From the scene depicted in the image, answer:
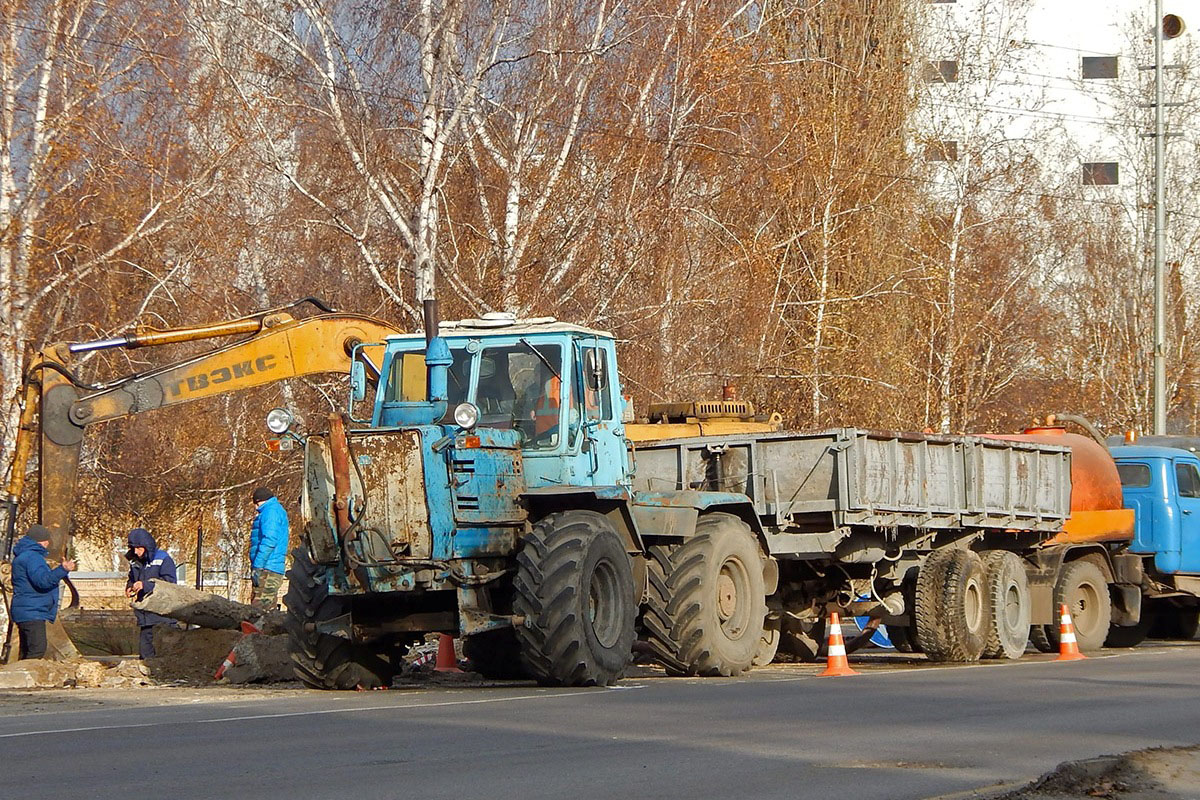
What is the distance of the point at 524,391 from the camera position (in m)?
15.8

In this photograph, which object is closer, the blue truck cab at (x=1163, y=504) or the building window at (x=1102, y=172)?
the blue truck cab at (x=1163, y=504)

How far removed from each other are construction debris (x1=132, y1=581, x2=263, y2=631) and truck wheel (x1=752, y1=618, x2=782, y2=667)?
574 cm

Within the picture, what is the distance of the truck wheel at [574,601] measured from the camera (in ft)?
47.1

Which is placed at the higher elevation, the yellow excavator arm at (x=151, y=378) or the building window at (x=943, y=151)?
the building window at (x=943, y=151)

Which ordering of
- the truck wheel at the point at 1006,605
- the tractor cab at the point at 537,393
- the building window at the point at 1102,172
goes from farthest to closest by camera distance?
the building window at the point at 1102,172
the truck wheel at the point at 1006,605
the tractor cab at the point at 537,393

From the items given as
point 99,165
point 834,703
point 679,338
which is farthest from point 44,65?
point 834,703

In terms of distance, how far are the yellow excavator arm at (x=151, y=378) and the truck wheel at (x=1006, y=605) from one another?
26.0ft

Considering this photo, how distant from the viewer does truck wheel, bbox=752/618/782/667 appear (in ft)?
65.5

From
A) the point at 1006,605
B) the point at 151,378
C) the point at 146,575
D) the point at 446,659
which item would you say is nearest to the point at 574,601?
the point at 446,659

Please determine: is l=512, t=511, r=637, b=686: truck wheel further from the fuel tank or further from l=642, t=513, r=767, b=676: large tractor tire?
the fuel tank

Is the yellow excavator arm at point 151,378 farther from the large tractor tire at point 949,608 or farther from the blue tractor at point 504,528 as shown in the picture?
the large tractor tire at point 949,608

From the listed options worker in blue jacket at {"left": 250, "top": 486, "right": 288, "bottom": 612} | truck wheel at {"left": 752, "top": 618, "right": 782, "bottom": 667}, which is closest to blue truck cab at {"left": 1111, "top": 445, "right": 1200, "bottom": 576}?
truck wheel at {"left": 752, "top": 618, "right": 782, "bottom": 667}

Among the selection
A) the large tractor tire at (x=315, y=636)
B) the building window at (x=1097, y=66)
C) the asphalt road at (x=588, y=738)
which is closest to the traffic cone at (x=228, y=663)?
the asphalt road at (x=588, y=738)

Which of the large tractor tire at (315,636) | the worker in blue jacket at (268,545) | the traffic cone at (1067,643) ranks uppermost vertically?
the worker in blue jacket at (268,545)
